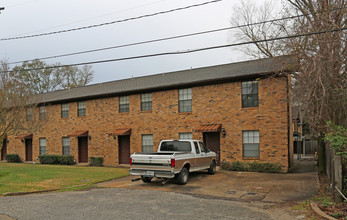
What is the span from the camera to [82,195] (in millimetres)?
10602

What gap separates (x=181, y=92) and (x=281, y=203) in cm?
1179

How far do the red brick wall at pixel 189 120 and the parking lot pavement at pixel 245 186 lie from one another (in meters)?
2.36

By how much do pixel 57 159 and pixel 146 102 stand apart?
977 centimetres

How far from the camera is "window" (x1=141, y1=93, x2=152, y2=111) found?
21281 mm

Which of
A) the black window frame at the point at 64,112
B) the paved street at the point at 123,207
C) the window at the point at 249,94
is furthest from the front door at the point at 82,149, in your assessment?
the paved street at the point at 123,207

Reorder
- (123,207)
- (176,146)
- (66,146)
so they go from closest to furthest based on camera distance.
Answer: (123,207)
(176,146)
(66,146)

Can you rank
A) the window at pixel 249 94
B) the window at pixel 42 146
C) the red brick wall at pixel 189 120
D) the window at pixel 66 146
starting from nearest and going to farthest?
the red brick wall at pixel 189 120 → the window at pixel 249 94 → the window at pixel 66 146 → the window at pixel 42 146

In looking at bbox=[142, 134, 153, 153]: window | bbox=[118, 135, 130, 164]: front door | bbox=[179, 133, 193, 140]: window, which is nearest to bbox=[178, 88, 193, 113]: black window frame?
bbox=[179, 133, 193, 140]: window

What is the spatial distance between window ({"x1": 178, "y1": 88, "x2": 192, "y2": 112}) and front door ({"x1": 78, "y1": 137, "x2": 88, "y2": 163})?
951cm

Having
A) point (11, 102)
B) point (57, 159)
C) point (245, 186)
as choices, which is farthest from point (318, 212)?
point (57, 159)

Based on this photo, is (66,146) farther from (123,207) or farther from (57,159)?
(123,207)

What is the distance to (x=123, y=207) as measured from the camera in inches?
337

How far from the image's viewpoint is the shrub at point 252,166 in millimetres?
16141

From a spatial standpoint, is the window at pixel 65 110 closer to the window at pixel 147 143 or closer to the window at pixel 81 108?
the window at pixel 81 108
